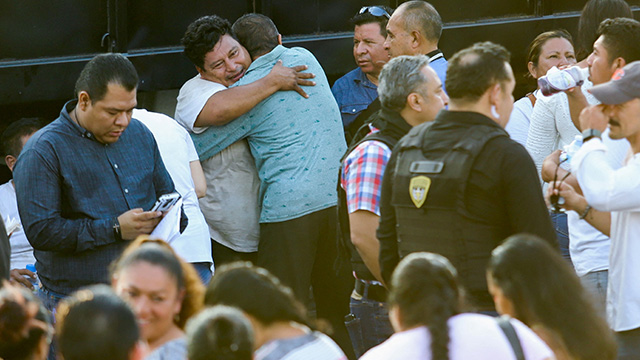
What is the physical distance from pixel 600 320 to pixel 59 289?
8.00ft

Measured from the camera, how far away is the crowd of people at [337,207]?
285cm

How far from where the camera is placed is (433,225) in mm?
3703

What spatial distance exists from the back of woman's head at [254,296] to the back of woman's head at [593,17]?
3287 millimetres

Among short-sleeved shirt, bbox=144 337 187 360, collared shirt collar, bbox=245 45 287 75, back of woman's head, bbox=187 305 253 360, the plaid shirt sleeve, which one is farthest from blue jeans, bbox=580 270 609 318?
back of woman's head, bbox=187 305 253 360

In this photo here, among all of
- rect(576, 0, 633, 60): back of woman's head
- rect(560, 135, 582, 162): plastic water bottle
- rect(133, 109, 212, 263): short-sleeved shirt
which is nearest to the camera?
rect(560, 135, 582, 162): plastic water bottle

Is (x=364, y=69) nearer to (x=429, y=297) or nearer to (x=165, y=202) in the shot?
(x=165, y=202)

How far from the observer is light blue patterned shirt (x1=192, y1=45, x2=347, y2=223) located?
5297mm

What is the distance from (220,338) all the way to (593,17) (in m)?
3.96

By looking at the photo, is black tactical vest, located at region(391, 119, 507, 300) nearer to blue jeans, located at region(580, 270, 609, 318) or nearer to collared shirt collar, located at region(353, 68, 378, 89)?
blue jeans, located at region(580, 270, 609, 318)

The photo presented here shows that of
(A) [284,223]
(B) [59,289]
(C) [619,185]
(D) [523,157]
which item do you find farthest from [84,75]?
(C) [619,185]

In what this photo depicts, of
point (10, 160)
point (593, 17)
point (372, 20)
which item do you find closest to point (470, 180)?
point (593, 17)

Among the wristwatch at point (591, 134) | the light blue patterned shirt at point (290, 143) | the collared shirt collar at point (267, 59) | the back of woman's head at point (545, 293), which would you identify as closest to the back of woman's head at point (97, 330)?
the back of woman's head at point (545, 293)

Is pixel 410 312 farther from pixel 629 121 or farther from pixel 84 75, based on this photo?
pixel 84 75

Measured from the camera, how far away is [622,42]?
445 cm
